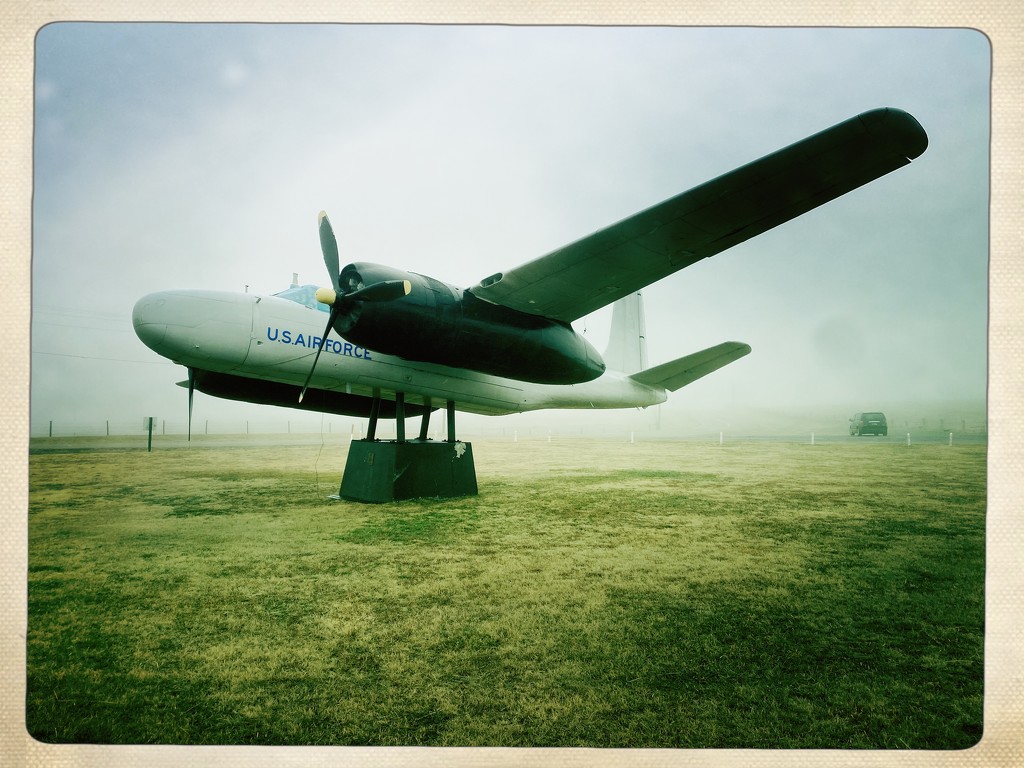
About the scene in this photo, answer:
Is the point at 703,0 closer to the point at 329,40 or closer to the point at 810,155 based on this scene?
the point at 810,155

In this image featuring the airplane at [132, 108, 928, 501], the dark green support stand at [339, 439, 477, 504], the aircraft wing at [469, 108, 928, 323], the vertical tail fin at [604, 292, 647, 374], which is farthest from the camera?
the vertical tail fin at [604, 292, 647, 374]

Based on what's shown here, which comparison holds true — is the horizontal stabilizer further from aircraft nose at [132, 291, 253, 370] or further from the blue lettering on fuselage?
aircraft nose at [132, 291, 253, 370]

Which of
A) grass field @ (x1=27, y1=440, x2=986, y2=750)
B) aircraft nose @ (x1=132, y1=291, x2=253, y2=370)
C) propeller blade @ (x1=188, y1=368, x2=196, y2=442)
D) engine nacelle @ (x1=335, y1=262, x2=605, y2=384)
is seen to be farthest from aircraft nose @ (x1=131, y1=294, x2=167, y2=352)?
engine nacelle @ (x1=335, y1=262, x2=605, y2=384)

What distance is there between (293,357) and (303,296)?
41cm

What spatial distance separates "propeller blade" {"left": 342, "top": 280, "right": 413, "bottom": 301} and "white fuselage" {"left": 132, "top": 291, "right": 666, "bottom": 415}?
0.56 m

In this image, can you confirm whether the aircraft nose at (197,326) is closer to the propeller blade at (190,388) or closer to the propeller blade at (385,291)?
the propeller blade at (190,388)

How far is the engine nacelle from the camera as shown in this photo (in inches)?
109

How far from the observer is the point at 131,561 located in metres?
2.21

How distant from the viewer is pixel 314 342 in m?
3.34

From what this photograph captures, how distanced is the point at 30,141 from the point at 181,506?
173 centimetres

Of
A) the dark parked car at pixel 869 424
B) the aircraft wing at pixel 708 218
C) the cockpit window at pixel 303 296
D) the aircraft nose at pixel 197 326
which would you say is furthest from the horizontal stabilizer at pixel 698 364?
the aircraft nose at pixel 197 326

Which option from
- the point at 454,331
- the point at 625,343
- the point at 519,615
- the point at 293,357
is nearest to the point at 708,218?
the point at 454,331

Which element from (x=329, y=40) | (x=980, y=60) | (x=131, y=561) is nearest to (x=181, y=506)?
(x=131, y=561)

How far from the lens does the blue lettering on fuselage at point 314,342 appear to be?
10.6ft
